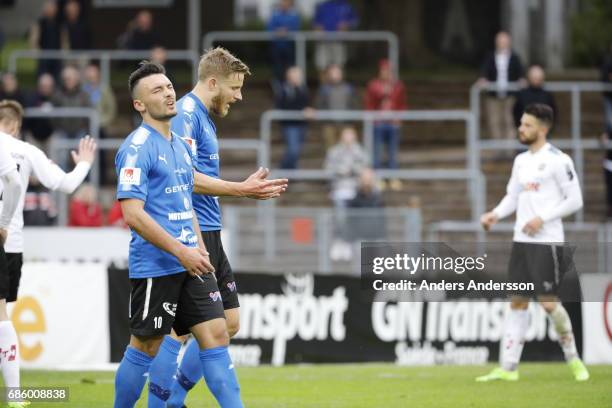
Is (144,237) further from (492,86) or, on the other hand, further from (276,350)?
(492,86)

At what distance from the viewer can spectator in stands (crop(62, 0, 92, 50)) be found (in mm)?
24609

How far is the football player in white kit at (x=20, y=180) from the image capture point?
11.1 m

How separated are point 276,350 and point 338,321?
87 centimetres

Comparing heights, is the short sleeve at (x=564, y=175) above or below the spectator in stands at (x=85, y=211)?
above

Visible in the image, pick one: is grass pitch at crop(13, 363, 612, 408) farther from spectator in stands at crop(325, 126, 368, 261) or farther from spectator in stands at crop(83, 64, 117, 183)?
spectator in stands at crop(83, 64, 117, 183)

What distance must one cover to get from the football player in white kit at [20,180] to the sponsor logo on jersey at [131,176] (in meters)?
2.14

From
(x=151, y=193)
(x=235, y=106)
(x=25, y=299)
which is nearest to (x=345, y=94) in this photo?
(x=235, y=106)

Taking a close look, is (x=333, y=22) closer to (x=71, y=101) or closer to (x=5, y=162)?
(x=71, y=101)

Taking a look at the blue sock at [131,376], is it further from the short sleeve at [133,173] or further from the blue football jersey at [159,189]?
the short sleeve at [133,173]

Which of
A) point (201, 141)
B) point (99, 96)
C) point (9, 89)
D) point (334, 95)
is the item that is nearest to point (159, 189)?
point (201, 141)

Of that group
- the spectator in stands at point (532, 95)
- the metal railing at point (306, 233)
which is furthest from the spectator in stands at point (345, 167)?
the spectator in stands at point (532, 95)

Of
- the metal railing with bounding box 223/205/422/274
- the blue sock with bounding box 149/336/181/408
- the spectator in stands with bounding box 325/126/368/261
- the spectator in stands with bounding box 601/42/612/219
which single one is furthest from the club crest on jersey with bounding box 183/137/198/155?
the spectator in stands with bounding box 601/42/612/219

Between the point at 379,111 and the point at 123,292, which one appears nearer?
the point at 123,292

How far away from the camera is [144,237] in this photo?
880 cm
